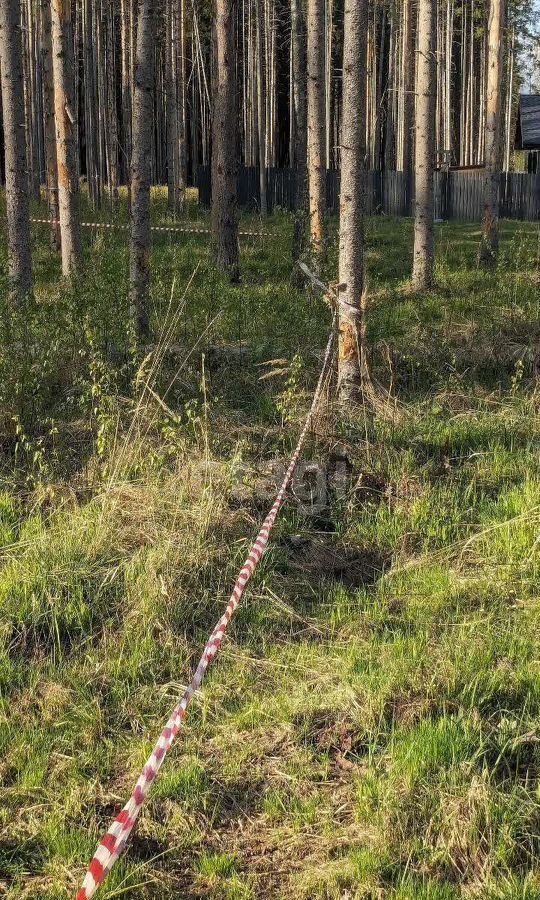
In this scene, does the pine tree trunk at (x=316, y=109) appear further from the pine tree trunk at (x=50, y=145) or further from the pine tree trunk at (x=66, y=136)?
the pine tree trunk at (x=50, y=145)

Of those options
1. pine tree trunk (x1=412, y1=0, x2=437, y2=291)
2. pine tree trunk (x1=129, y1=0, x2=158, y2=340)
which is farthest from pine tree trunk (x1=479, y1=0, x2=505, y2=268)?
pine tree trunk (x1=129, y1=0, x2=158, y2=340)

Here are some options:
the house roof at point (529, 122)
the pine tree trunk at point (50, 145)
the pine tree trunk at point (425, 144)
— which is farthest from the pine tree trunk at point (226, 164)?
the house roof at point (529, 122)

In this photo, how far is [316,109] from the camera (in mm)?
14078

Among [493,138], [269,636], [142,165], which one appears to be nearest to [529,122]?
[493,138]

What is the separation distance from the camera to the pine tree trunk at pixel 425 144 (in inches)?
489

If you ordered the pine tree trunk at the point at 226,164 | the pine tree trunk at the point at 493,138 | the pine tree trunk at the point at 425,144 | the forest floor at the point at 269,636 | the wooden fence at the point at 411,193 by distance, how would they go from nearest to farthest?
1. the forest floor at the point at 269,636
2. the pine tree trunk at the point at 425,144
3. the pine tree trunk at the point at 226,164
4. the pine tree trunk at the point at 493,138
5. the wooden fence at the point at 411,193

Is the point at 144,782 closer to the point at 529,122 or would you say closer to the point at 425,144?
the point at 425,144

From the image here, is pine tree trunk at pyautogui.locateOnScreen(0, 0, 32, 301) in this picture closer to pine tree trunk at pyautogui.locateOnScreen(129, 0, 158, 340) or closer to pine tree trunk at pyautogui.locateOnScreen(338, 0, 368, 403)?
pine tree trunk at pyautogui.locateOnScreen(129, 0, 158, 340)

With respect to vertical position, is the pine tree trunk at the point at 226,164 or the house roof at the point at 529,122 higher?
the house roof at the point at 529,122

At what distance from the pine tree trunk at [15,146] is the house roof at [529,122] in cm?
1989

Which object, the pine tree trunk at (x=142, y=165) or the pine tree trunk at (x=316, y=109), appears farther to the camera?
the pine tree trunk at (x=316, y=109)

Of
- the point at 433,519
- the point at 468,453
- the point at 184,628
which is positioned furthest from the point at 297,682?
the point at 468,453

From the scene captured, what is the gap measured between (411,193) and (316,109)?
17642mm

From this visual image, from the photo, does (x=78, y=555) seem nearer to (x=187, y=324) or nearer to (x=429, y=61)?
(x=187, y=324)
